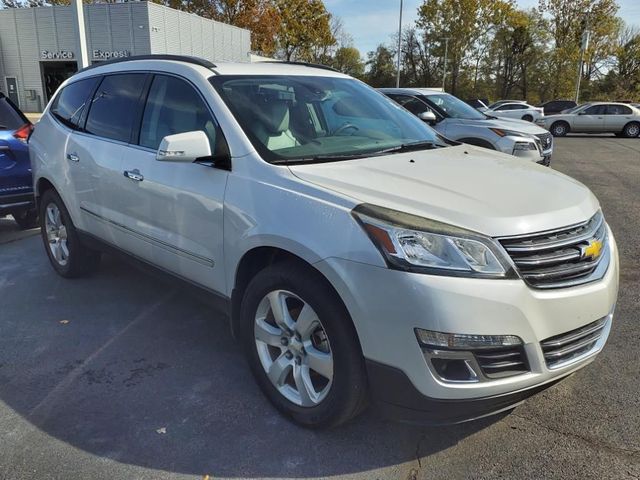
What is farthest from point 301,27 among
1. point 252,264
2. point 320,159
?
point 252,264

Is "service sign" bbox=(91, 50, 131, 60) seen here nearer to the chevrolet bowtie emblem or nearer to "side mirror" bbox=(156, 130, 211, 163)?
"side mirror" bbox=(156, 130, 211, 163)

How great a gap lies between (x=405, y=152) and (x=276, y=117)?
2.66 feet

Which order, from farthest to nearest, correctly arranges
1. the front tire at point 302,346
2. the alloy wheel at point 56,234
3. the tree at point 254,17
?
1. the tree at point 254,17
2. the alloy wheel at point 56,234
3. the front tire at point 302,346

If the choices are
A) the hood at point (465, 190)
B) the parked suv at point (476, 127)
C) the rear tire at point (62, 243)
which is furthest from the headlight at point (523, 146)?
the rear tire at point (62, 243)

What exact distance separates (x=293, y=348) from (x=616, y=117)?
84.5ft

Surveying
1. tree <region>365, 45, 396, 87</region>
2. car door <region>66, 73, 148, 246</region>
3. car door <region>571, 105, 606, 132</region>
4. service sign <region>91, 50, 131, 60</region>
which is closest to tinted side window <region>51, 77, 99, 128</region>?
car door <region>66, 73, 148, 246</region>

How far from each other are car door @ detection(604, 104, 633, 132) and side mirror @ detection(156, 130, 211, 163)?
84.0 feet

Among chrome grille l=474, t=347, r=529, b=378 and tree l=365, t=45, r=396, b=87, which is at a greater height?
tree l=365, t=45, r=396, b=87

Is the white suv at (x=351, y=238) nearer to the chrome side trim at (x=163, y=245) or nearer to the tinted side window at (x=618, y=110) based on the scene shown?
the chrome side trim at (x=163, y=245)

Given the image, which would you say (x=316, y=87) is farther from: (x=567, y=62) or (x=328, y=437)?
(x=567, y=62)

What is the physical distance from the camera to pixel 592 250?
2.55m

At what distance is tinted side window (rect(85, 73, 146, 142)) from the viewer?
3.92 meters

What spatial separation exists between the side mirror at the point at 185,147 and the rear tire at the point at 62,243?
7.13 feet

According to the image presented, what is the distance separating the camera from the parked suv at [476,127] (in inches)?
336
